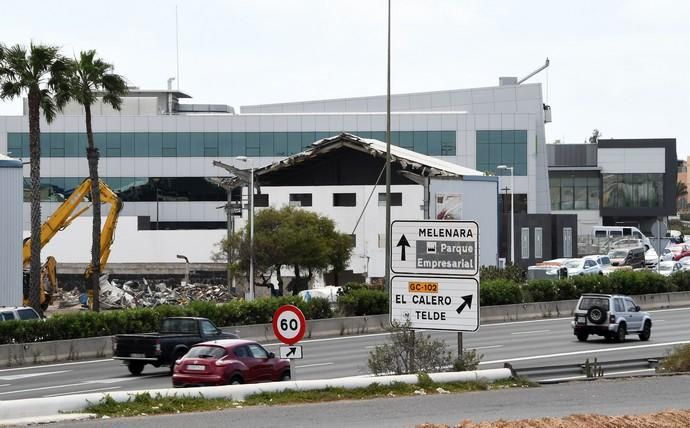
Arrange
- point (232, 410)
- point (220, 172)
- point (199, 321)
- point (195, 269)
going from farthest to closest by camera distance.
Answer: point (220, 172) < point (195, 269) < point (199, 321) < point (232, 410)

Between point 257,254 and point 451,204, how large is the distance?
1408cm

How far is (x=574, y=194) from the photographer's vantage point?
12256 centimetres

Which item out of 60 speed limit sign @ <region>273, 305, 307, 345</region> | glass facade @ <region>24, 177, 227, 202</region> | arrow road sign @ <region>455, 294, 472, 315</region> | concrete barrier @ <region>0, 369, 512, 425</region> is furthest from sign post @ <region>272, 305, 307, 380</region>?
glass facade @ <region>24, 177, 227, 202</region>

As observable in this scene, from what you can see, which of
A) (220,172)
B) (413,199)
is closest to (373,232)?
(413,199)

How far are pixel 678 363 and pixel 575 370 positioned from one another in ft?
10.5

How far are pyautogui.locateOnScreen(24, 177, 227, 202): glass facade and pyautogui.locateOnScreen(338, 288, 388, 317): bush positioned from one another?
46.4 meters

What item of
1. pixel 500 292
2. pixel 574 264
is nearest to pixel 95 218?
pixel 500 292

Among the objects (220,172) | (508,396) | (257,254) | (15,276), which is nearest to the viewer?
(508,396)

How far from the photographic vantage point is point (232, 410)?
18.4 m

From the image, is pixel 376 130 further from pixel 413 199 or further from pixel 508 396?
pixel 508 396

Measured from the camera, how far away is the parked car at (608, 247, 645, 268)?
295 ft

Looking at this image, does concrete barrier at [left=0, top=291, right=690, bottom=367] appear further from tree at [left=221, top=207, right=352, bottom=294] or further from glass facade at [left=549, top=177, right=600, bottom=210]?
glass facade at [left=549, top=177, right=600, bottom=210]

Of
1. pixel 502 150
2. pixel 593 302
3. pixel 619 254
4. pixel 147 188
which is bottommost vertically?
pixel 593 302

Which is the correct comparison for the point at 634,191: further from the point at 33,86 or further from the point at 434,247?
the point at 434,247
